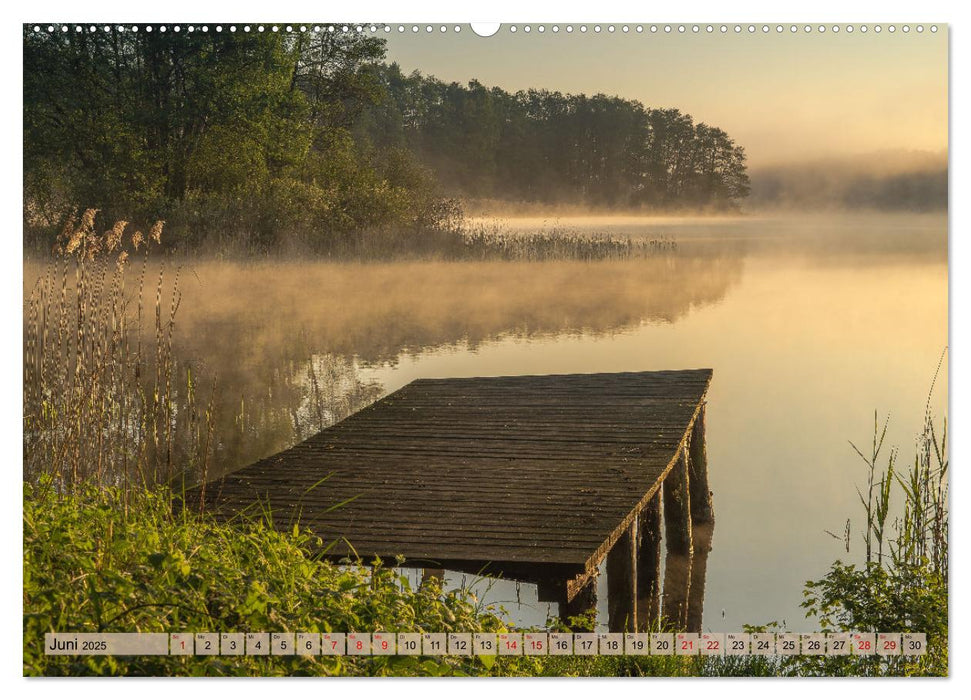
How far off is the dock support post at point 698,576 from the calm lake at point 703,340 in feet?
0.46

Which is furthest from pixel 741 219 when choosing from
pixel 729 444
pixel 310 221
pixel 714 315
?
pixel 310 221

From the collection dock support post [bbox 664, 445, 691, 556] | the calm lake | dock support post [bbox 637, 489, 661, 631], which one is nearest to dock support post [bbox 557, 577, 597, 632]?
the calm lake

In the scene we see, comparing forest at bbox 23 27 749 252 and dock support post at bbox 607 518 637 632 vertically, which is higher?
forest at bbox 23 27 749 252

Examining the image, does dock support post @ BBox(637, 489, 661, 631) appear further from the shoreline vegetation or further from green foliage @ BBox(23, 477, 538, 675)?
green foliage @ BBox(23, 477, 538, 675)

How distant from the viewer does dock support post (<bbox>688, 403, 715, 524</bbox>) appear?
808cm

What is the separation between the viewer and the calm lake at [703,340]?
5.45 metres

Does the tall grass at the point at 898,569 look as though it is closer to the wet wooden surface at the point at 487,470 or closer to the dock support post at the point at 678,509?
the wet wooden surface at the point at 487,470

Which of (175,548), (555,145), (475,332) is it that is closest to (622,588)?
(475,332)

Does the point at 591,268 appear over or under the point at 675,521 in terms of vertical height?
over

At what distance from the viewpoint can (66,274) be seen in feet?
17.1

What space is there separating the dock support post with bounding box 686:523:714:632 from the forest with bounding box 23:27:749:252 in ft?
6.50

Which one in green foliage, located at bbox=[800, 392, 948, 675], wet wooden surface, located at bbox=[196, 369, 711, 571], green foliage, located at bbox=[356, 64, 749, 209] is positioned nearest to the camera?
green foliage, located at bbox=[800, 392, 948, 675]

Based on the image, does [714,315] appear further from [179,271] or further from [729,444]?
[179,271]

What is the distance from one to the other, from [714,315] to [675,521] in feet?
6.07
